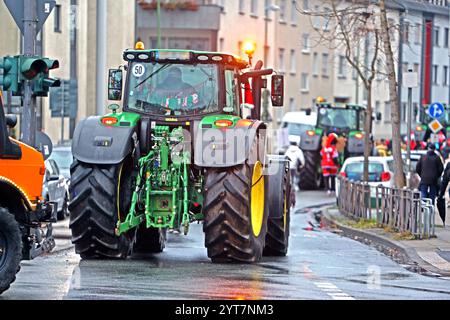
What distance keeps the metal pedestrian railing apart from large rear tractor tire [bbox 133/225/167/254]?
17.7 ft

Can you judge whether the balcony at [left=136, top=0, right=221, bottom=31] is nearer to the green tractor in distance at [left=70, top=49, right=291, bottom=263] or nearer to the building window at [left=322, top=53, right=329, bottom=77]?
the building window at [left=322, top=53, right=329, bottom=77]

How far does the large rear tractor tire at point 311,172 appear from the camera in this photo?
4556 centimetres

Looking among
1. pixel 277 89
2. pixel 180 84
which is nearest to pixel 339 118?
pixel 277 89

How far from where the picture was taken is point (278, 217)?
19.3 m

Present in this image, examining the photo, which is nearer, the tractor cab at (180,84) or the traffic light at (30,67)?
the traffic light at (30,67)

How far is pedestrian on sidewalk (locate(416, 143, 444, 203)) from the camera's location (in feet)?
94.9

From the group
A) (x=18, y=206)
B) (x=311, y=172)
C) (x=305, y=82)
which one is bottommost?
(x=311, y=172)

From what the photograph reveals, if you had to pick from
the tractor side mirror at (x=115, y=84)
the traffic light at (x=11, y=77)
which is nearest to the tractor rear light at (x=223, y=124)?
the tractor side mirror at (x=115, y=84)

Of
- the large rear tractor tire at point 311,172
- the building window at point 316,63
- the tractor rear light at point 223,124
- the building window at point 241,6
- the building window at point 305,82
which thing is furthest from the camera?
the building window at point 316,63

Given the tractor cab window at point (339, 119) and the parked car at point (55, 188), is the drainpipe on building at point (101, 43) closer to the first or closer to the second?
the parked car at point (55, 188)

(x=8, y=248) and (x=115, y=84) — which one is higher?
(x=115, y=84)

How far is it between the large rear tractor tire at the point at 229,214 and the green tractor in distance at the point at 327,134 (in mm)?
28121

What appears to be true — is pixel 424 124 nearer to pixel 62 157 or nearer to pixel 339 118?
pixel 339 118

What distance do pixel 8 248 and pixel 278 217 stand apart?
22.2 feet
